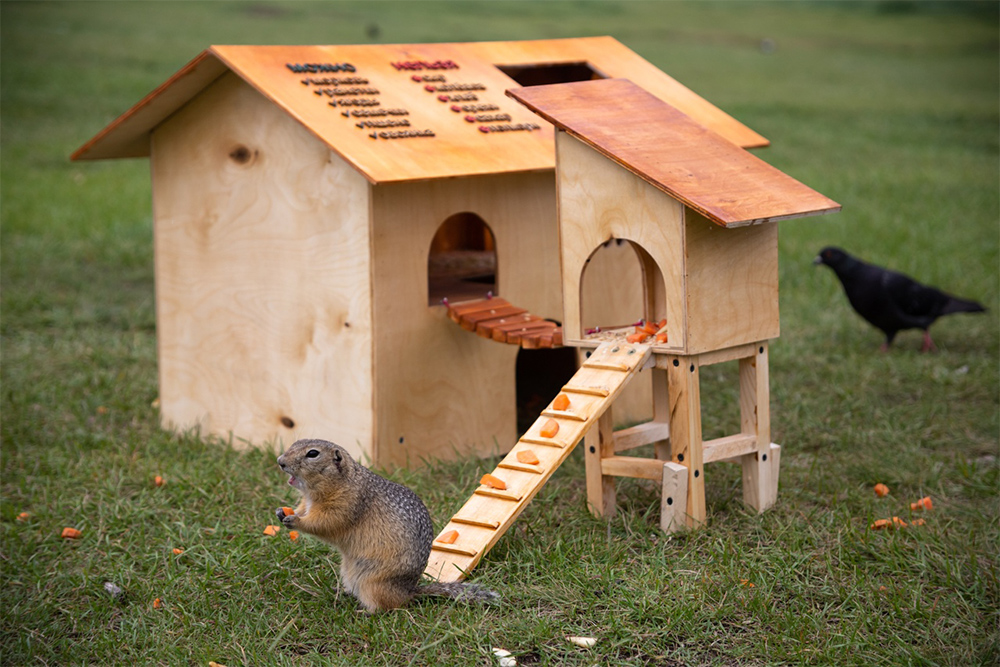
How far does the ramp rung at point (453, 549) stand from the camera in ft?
12.9

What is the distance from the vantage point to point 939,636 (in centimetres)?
367

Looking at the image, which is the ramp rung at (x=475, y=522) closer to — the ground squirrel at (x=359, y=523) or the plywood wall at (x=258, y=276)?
the ground squirrel at (x=359, y=523)

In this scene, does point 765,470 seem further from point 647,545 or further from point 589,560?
point 589,560

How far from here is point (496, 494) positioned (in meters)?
4.10

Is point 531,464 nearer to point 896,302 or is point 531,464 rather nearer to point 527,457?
point 527,457

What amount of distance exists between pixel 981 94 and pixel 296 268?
63.7 feet

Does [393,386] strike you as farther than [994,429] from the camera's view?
No

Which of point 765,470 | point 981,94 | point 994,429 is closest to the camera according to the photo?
point 765,470

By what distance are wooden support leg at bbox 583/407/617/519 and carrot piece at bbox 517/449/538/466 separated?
492 millimetres

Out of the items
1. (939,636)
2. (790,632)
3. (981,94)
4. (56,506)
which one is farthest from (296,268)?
(981,94)

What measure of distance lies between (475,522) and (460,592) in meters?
0.32

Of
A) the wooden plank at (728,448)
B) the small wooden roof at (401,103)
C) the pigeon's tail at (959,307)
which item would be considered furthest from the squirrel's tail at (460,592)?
the pigeon's tail at (959,307)

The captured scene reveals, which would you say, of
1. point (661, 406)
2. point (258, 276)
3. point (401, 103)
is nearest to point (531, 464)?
point (661, 406)

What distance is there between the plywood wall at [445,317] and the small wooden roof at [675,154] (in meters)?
0.76
